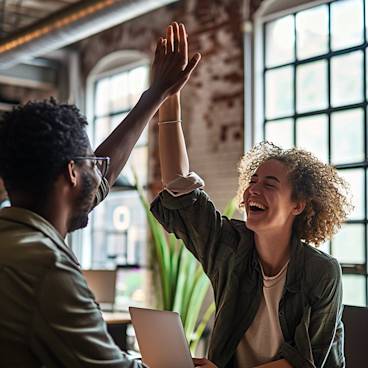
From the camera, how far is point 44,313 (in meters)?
1.31

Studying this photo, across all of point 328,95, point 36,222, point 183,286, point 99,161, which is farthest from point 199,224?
point 328,95

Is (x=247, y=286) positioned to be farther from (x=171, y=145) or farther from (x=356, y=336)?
(x=356, y=336)

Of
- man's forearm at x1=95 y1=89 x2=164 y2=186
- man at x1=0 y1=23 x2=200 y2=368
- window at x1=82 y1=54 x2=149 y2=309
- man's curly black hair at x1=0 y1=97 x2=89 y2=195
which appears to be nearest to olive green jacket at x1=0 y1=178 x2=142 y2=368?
man at x1=0 y1=23 x2=200 y2=368

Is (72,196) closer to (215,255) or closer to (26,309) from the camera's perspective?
(26,309)

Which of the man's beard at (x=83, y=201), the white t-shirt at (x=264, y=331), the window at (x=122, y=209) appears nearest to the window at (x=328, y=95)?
the window at (x=122, y=209)

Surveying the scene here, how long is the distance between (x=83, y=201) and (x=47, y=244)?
0.59 ft

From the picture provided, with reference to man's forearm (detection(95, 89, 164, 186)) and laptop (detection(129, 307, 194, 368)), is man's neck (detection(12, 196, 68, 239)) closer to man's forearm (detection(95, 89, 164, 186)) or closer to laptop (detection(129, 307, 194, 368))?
man's forearm (detection(95, 89, 164, 186))

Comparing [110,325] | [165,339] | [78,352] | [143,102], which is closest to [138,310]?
[165,339]

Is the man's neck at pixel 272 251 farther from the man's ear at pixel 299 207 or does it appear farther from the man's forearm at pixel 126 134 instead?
the man's forearm at pixel 126 134

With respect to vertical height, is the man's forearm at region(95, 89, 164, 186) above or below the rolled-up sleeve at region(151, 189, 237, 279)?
above

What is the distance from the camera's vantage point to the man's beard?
1.52 m

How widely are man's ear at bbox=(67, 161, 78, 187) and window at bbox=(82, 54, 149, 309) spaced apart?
5.11 meters

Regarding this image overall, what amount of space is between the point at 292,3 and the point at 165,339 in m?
3.90

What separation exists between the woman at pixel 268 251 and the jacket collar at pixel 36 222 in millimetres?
866
